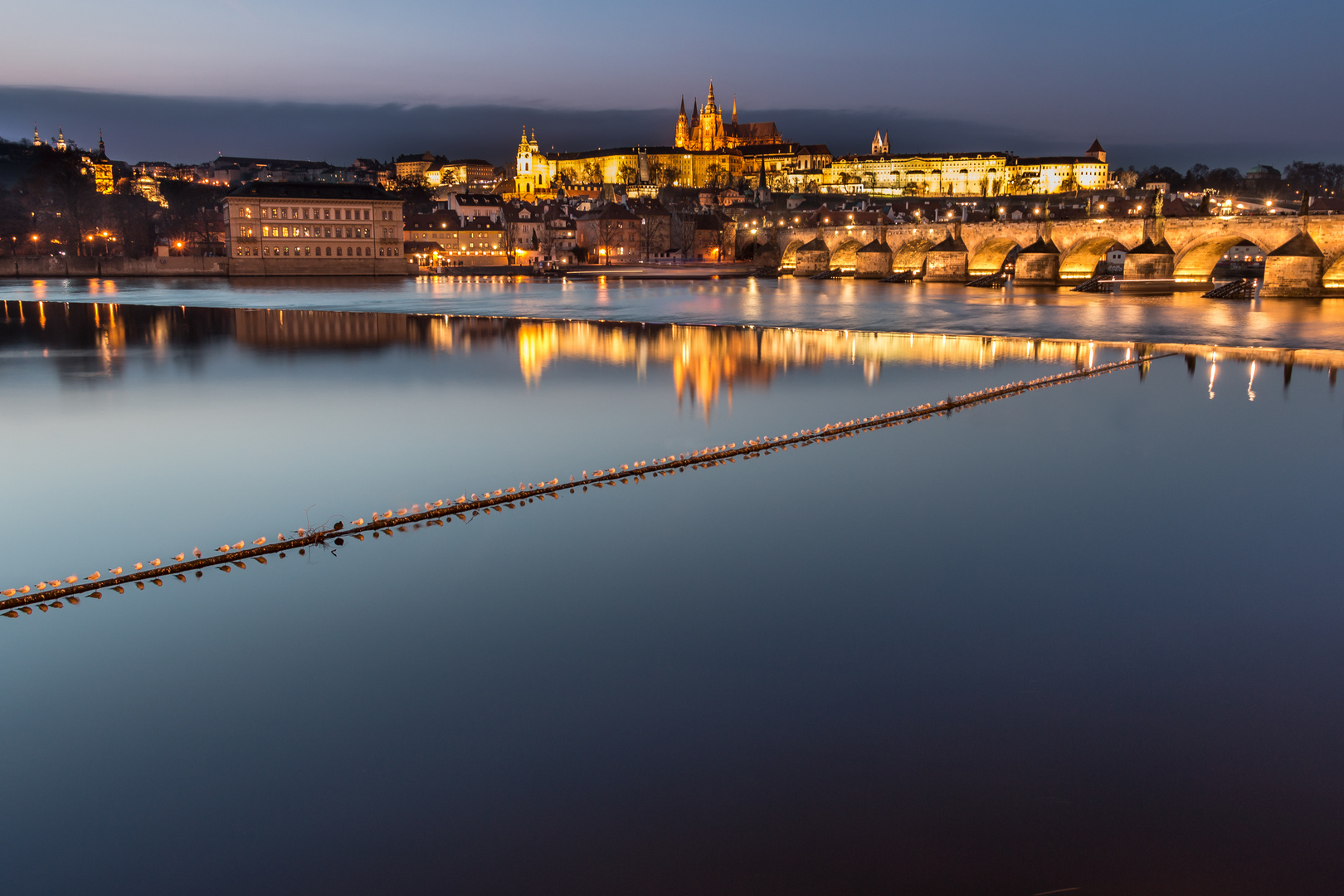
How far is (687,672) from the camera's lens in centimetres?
421

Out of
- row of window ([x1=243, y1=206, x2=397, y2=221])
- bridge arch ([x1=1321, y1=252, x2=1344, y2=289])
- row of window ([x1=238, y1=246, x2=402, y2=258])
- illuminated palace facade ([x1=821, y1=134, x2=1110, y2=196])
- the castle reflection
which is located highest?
illuminated palace facade ([x1=821, y1=134, x2=1110, y2=196])

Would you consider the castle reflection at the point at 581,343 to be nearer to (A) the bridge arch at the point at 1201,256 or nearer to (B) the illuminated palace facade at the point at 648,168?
(A) the bridge arch at the point at 1201,256

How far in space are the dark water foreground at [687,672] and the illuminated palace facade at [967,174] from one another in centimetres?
9709

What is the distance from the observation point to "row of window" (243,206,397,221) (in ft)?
136

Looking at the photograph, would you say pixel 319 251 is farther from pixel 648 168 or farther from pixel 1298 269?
pixel 648 168

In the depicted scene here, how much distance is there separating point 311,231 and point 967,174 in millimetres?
77091

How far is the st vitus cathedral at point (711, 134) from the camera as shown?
119062 mm

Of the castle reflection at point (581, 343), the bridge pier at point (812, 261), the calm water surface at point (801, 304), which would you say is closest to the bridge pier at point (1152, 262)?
the calm water surface at point (801, 304)

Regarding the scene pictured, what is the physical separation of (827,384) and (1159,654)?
351 inches

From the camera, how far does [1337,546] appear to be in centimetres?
602

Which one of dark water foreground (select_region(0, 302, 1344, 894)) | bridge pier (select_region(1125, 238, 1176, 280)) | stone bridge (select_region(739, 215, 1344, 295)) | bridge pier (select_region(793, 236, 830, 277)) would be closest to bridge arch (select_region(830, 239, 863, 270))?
stone bridge (select_region(739, 215, 1344, 295))

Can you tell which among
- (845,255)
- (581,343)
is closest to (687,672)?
(581,343)

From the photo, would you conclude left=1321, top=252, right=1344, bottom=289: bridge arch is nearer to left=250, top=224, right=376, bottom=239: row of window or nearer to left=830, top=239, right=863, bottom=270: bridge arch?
left=830, top=239, right=863, bottom=270: bridge arch

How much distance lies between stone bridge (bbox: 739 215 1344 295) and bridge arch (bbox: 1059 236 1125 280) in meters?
0.04
